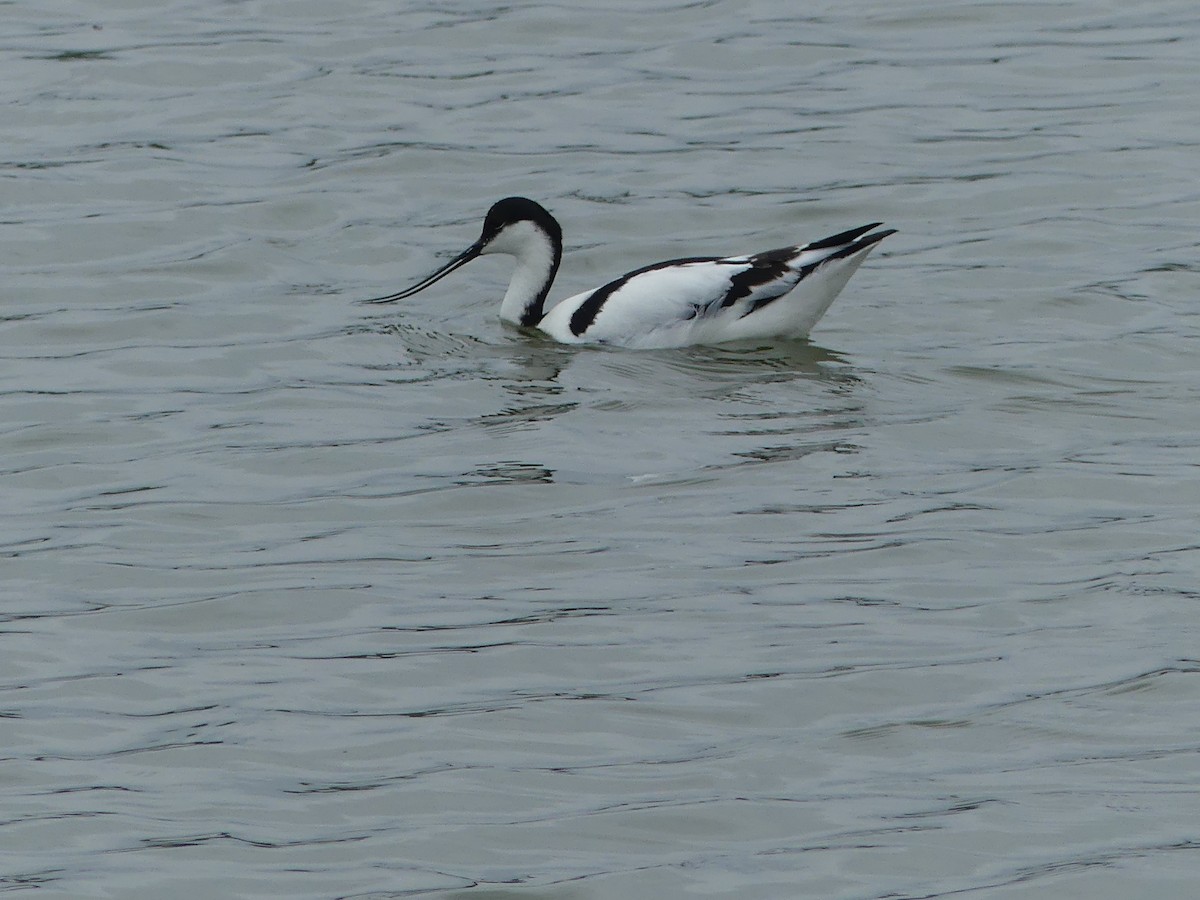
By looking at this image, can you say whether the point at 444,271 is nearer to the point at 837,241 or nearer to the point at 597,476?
the point at 837,241

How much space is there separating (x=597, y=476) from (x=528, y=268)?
322 centimetres

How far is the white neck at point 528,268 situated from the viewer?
1177 cm

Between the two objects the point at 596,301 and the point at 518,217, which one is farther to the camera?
the point at 518,217

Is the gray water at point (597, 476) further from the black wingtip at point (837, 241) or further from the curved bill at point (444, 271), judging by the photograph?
the black wingtip at point (837, 241)

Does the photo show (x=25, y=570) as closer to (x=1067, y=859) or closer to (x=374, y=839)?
(x=374, y=839)

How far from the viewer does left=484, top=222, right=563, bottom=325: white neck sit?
38.6 feet

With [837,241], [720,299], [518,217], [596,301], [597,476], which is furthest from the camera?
[518,217]

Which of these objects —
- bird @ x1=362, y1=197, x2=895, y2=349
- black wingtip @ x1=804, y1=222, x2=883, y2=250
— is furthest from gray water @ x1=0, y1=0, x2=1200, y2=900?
black wingtip @ x1=804, y1=222, x2=883, y2=250

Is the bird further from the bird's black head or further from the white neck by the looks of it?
the bird's black head

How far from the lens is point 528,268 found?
1180 centimetres

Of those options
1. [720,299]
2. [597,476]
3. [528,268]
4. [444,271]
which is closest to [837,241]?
[720,299]

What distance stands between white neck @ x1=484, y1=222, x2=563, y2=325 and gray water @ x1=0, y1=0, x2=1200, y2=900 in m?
0.24

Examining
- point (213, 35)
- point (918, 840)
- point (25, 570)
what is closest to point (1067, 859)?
point (918, 840)

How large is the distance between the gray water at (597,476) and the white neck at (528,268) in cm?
24
